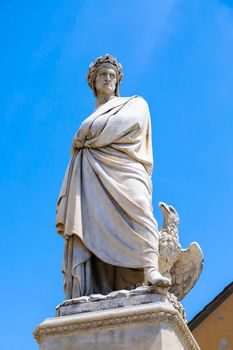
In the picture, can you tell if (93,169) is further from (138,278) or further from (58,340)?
(58,340)

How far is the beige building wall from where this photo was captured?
17047mm

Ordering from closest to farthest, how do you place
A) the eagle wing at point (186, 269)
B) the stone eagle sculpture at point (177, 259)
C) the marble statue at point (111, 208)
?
1. the marble statue at point (111, 208)
2. the stone eagle sculpture at point (177, 259)
3. the eagle wing at point (186, 269)

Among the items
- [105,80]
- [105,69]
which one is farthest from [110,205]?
[105,69]

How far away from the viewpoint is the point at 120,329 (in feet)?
26.7

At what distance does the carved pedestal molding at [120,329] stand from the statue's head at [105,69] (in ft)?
9.66

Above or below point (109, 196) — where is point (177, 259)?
below

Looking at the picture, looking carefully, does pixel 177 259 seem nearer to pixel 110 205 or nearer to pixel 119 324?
pixel 110 205

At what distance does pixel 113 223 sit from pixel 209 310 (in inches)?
355

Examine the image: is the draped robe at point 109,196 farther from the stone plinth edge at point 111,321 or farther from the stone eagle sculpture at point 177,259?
the stone eagle sculpture at point 177,259

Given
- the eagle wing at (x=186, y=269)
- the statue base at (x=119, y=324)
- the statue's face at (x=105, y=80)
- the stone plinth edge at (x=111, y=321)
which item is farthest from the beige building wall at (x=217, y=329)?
the stone plinth edge at (x=111, y=321)

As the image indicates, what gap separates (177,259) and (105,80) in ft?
7.23

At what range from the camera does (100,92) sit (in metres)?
10.2

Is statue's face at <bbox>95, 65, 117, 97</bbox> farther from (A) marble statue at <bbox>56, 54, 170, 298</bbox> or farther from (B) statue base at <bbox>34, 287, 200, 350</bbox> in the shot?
(B) statue base at <bbox>34, 287, 200, 350</bbox>

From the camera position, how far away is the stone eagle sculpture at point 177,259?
9.63 m
